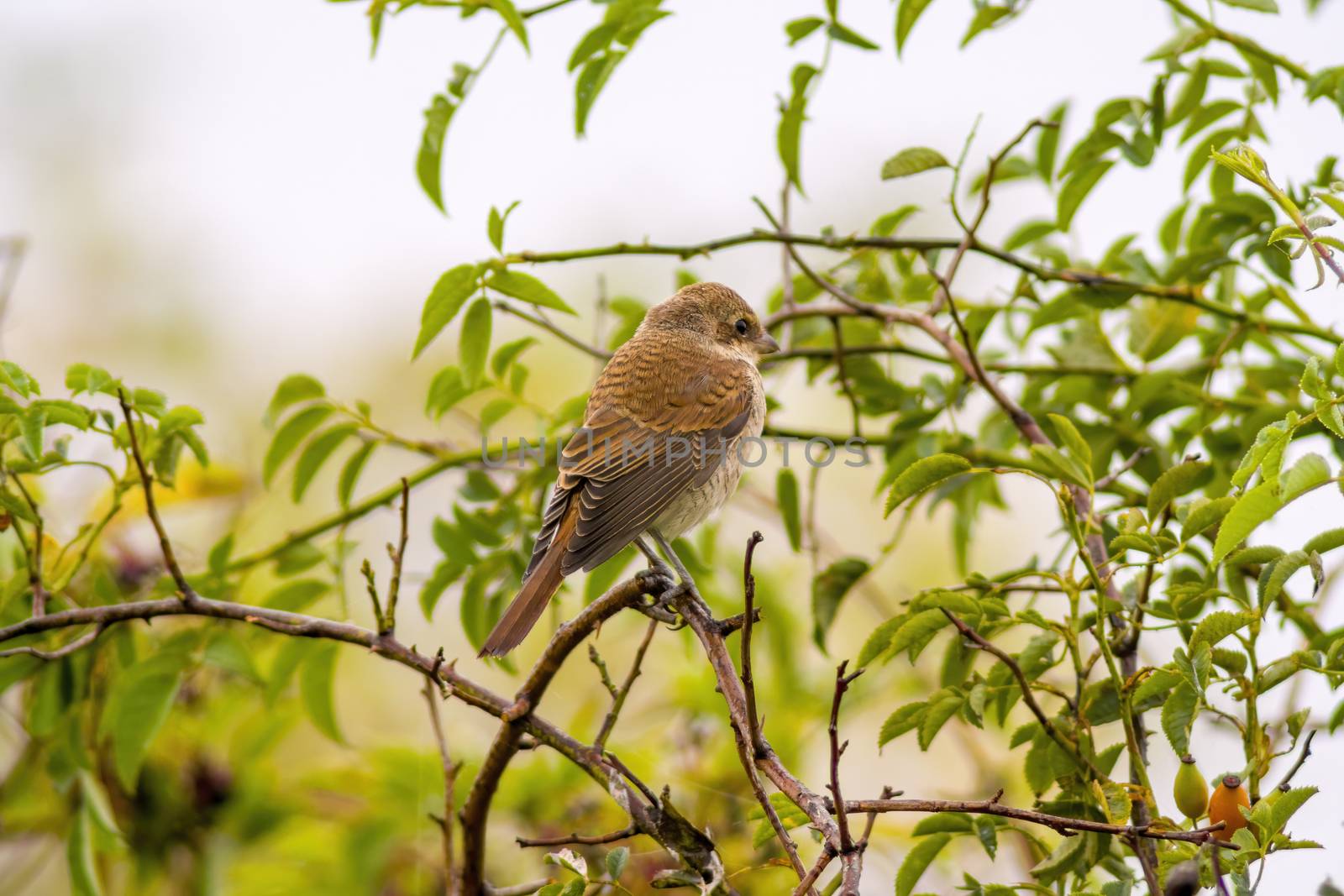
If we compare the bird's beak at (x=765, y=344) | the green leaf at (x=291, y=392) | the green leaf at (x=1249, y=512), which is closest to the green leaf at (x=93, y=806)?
the green leaf at (x=291, y=392)

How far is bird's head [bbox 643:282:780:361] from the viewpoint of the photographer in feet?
13.9

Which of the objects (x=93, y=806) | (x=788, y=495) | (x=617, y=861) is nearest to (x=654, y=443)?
(x=788, y=495)

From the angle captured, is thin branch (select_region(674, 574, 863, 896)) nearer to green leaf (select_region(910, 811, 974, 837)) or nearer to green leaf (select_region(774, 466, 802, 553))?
green leaf (select_region(910, 811, 974, 837))

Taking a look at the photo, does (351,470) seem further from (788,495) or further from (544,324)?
(788,495)

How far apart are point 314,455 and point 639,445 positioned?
0.87 metres

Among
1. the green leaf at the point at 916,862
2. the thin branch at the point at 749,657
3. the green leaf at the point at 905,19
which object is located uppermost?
the green leaf at the point at 905,19

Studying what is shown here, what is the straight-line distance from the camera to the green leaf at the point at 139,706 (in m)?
2.77

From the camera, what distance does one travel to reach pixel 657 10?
2.61m

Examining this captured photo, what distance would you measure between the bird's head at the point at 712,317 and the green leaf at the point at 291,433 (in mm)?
1384

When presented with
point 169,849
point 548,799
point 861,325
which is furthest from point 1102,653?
point 169,849

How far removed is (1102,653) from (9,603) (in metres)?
2.21

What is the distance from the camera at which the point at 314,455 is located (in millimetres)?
3178

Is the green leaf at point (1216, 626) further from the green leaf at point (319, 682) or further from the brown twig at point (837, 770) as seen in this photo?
the green leaf at point (319, 682)

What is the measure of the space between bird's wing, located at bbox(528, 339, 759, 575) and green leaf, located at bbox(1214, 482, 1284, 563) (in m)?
1.52
